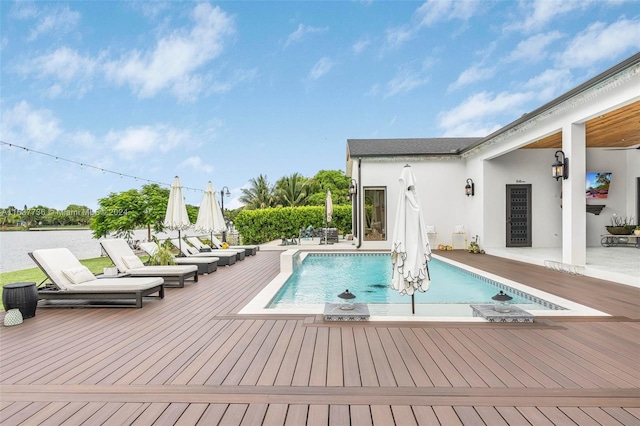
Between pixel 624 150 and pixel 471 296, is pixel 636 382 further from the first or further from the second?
pixel 624 150

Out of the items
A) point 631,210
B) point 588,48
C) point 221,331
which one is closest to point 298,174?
point 588,48

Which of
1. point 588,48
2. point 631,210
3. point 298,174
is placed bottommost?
point 631,210

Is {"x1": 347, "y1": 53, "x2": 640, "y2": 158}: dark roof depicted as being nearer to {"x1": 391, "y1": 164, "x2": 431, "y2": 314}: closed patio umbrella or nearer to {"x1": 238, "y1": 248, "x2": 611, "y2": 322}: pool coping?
{"x1": 238, "y1": 248, "x2": 611, "y2": 322}: pool coping

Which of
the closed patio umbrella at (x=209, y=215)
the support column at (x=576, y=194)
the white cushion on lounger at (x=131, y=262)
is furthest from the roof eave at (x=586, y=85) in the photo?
the white cushion on lounger at (x=131, y=262)

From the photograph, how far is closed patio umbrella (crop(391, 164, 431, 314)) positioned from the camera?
181 inches

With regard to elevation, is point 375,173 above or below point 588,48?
below

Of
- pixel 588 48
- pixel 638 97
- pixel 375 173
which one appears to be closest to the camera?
pixel 638 97

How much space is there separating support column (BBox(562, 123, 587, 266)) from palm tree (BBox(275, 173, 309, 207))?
69.8 ft

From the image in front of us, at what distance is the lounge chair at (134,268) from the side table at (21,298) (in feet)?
6.24

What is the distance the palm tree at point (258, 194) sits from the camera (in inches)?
1185

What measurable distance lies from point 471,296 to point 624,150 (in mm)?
9629

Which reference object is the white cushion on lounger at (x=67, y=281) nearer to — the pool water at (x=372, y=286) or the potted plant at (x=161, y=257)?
the pool water at (x=372, y=286)

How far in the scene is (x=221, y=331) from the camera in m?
4.09

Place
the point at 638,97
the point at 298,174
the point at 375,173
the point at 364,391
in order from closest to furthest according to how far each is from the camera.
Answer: the point at 364,391
the point at 638,97
the point at 375,173
the point at 298,174
